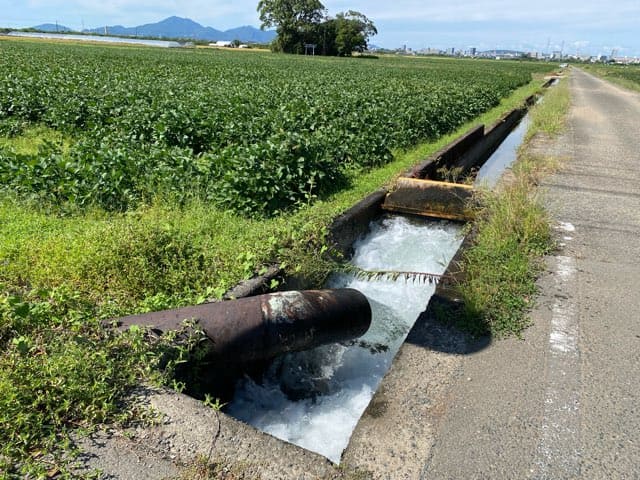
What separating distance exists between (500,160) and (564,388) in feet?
38.9

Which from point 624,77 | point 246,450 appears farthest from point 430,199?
point 624,77

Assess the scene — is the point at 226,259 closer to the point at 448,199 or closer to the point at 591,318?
the point at 591,318

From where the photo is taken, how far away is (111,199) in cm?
632

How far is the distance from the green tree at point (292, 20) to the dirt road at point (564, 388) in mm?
88410

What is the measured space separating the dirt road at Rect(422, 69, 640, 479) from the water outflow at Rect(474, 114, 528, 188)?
206 inches

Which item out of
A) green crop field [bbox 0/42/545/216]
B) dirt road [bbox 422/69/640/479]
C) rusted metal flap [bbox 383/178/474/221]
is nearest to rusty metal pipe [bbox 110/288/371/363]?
dirt road [bbox 422/69/640/479]

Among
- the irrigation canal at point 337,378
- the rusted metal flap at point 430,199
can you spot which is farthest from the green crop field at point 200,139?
the irrigation canal at point 337,378

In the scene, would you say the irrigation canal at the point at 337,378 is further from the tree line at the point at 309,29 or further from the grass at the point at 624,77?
the tree line at the point at 309,29

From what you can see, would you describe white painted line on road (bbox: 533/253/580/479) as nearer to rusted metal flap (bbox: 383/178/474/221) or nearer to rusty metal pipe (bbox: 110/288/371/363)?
rusty metal pipe (bbox: 110/288/371/363)

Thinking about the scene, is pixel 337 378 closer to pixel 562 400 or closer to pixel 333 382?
pixel 333 382

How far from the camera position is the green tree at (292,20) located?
86.6 m

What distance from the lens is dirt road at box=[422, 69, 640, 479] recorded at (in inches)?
106

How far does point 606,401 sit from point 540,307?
1.27 m

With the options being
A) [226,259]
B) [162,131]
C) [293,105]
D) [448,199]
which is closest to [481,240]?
[448,199]
